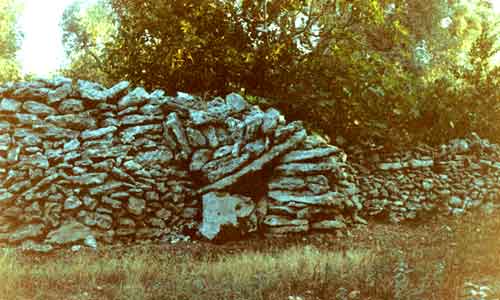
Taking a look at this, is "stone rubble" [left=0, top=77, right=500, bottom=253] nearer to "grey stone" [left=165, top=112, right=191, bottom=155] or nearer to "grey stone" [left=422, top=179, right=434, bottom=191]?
"grey stone" [left=165, top=112, right=191, bottom=155]

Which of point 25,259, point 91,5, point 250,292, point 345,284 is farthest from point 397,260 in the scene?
point 91,5

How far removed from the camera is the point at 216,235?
974 cm

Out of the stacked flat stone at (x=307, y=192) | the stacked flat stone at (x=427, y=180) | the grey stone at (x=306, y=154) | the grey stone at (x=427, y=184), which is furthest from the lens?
the grey stone at (x=427, y=184)

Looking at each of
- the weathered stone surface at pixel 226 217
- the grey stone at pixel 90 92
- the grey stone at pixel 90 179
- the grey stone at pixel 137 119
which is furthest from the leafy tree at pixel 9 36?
the weathered stone surface at pixel 226 217

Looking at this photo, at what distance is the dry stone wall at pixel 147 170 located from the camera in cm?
962

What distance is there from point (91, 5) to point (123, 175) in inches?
847

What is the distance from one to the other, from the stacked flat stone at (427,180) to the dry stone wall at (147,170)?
1975 mm

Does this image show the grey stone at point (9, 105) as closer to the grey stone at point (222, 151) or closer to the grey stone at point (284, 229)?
the grey stone at point (222, 151)

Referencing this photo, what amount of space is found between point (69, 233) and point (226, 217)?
288cm

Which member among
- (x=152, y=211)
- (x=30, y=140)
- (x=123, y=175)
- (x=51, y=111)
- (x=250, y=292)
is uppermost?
(x=51, y=111)

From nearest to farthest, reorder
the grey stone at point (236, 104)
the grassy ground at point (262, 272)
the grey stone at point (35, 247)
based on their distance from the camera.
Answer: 1. the grassy ground at point (262, 272)
2. the grey stone at point (35, 247)
3. the grey stone at point (236, 104)

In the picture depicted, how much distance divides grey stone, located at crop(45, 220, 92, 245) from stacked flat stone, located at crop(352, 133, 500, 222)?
660 cm

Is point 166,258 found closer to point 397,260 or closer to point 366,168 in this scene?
point 397,260

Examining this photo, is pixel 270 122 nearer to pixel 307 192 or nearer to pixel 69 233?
pixel 307 192
